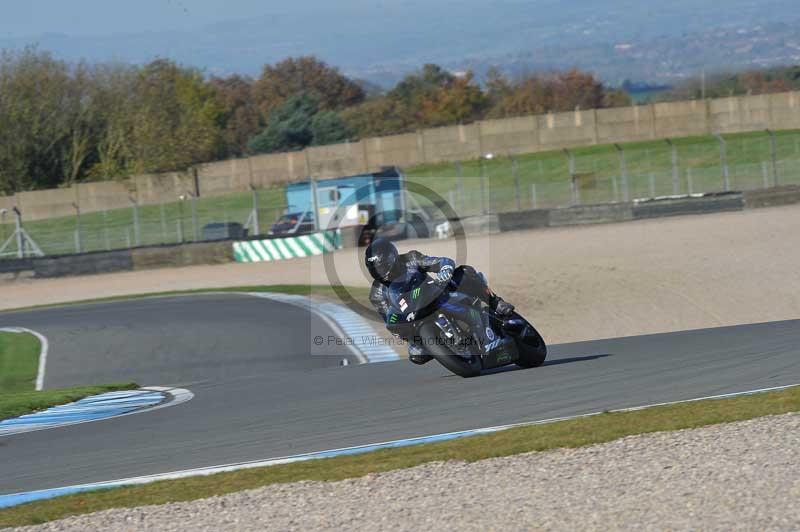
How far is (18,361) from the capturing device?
1755 cm

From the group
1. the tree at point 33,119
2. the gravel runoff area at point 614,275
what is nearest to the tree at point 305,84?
the tree at point 33,119

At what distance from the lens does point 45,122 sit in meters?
65.2

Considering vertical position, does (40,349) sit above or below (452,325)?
below

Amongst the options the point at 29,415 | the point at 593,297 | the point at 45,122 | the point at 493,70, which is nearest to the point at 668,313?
the point at 593,297

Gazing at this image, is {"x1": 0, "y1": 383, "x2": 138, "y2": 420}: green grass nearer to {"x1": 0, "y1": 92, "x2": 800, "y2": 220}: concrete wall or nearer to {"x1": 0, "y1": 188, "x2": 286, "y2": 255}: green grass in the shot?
{"x1": 0, "y1": 188, "x2": 286, "y2": 255}: green grass

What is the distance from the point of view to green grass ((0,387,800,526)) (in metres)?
6.77

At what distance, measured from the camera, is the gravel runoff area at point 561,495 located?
5.62 m

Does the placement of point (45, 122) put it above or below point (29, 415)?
above

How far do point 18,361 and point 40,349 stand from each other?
902 mm

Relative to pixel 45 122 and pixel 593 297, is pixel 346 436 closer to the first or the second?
pixel 593 297

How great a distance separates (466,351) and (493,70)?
90608mm

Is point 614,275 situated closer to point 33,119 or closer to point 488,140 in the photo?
point 488,140

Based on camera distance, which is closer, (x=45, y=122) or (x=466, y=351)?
(x=466, y=351)

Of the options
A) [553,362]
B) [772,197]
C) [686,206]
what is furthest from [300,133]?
[553,362]
